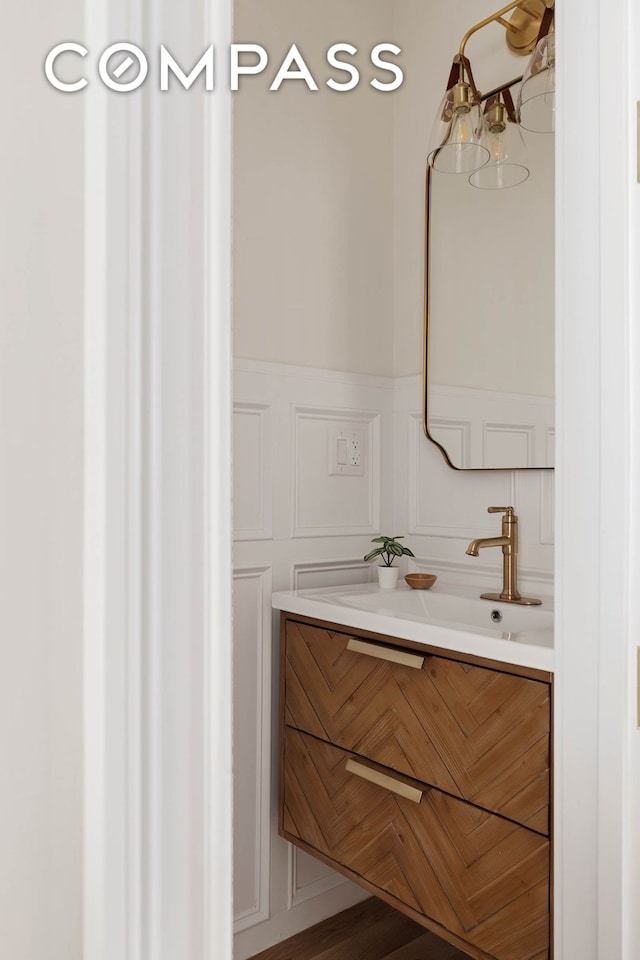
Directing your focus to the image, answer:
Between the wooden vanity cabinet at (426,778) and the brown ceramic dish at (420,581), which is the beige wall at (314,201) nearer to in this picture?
the brown ceramic dish at (420,581)

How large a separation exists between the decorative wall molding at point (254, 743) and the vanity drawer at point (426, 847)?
0.08 m

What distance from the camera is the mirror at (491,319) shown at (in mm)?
1687

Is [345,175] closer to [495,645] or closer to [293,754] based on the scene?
[495,645]

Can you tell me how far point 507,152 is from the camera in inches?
68.0

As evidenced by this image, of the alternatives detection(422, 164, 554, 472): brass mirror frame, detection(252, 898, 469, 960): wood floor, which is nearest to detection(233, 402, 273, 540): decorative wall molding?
detection(422, 164, 554, 472): brass mirror frame

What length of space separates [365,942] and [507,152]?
6.59 ft

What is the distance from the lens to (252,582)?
181 cm

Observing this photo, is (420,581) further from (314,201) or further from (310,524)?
(314,201)

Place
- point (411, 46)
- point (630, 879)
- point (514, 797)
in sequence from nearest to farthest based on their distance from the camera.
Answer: point (630, 879), point (514, 797), point (411, 46)
